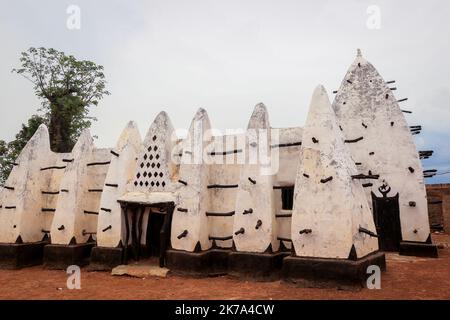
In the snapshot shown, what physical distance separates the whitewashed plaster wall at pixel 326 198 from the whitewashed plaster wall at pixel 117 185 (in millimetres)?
6147

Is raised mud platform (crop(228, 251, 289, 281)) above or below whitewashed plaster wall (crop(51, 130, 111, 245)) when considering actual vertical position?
below

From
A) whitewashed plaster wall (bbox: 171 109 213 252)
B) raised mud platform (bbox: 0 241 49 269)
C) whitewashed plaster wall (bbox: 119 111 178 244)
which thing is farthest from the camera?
raised mud platform (bbox: 0 241 49 269)

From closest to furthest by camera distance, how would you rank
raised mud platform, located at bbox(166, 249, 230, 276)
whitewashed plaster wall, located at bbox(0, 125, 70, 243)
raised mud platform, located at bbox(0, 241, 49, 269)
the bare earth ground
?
the bare earth ground
raised mud platform, located at bbox(166, 249, 230, 276)
raised mud platform, located at bbox(0, 241, 49, 269)
whitewashed plaster wall, located at bbox(0, 125, 70, 243)

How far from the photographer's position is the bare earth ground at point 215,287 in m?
7.48

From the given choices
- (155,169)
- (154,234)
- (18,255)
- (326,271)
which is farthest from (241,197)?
(18,255)

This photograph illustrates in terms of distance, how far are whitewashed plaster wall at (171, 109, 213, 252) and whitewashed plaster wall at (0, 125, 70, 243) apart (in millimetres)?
6105

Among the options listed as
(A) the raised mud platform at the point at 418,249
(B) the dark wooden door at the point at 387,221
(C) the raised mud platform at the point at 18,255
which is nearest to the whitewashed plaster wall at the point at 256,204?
(B) the dark wooden door at the point at 387,221

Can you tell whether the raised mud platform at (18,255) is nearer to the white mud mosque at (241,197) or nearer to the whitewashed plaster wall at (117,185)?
the white mud mosque at (241,197)

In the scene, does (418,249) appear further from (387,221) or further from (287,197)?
(287,197)

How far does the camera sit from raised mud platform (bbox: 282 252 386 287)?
760cm

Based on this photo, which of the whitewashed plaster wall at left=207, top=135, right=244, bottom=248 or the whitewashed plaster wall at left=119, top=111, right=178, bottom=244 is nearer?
the whitewashed plaster wall at left=207, top=135, right=244, bottom=248

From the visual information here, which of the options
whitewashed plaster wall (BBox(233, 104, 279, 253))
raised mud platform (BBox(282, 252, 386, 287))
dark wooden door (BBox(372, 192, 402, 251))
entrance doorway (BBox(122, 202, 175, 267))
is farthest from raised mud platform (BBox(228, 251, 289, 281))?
dark wooden door (BBox(372, 192, 402, 251))

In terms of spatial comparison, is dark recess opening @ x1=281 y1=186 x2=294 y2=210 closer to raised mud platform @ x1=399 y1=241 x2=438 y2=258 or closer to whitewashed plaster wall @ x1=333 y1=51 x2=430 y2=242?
whitewashed plaster wall @ x1=333 y1=51 x2=430 y2=242

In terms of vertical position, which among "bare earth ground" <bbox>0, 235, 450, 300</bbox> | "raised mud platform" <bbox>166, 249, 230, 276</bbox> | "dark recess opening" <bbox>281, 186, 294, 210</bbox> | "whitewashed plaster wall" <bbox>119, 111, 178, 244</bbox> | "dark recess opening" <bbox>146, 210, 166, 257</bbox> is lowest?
"bare earth ground" <bbox>0, 235, 450, 300</bbox>
